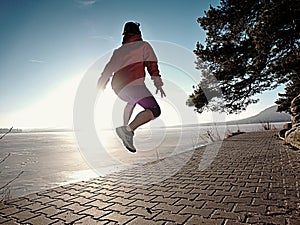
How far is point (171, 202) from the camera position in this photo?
113 inches

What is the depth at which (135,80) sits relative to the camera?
2.67m

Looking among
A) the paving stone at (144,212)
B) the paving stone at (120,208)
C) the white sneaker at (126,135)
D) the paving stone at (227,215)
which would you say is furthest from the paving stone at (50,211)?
the paving stone at (227,215)

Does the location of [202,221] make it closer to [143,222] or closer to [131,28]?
[143,222]

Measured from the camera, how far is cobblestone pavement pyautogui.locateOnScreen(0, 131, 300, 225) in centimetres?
234

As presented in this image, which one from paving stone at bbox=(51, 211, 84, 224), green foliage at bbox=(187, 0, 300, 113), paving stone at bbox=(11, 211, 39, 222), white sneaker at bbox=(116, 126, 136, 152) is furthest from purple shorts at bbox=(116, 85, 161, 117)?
green foliage at bbox=(187, 0, 300, 113)

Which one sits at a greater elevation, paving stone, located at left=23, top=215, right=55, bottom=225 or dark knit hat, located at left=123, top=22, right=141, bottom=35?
dark knit hat, located at left=123, top=22, right=141, bottom=35

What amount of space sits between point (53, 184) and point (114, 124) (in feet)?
11.9

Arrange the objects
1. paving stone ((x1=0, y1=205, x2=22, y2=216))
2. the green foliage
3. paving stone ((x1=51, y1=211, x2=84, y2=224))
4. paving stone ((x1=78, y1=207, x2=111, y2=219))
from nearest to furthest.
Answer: paving stone ((x1=51, y1=211, x2=84, y2=224)), paving stone ((x1=78, y1=207, x2=111, y2=219)), paving stone ((x1=0, y1=205, x2=22, y2=216)), the green foliage

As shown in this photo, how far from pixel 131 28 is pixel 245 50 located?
29.6 feet

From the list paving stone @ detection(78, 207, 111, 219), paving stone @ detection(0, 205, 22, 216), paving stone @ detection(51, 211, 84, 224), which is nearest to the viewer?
paving stone @ detection(51, 211, 84, 224)

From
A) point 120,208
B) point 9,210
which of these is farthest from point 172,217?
point 9,210

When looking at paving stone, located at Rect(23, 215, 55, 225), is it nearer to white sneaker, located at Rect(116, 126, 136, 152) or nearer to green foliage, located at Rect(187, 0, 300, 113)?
white sneaker, located at Rect(116, 126, 136, 152)

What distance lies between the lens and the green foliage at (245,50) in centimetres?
837

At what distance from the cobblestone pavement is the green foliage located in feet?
19.7
